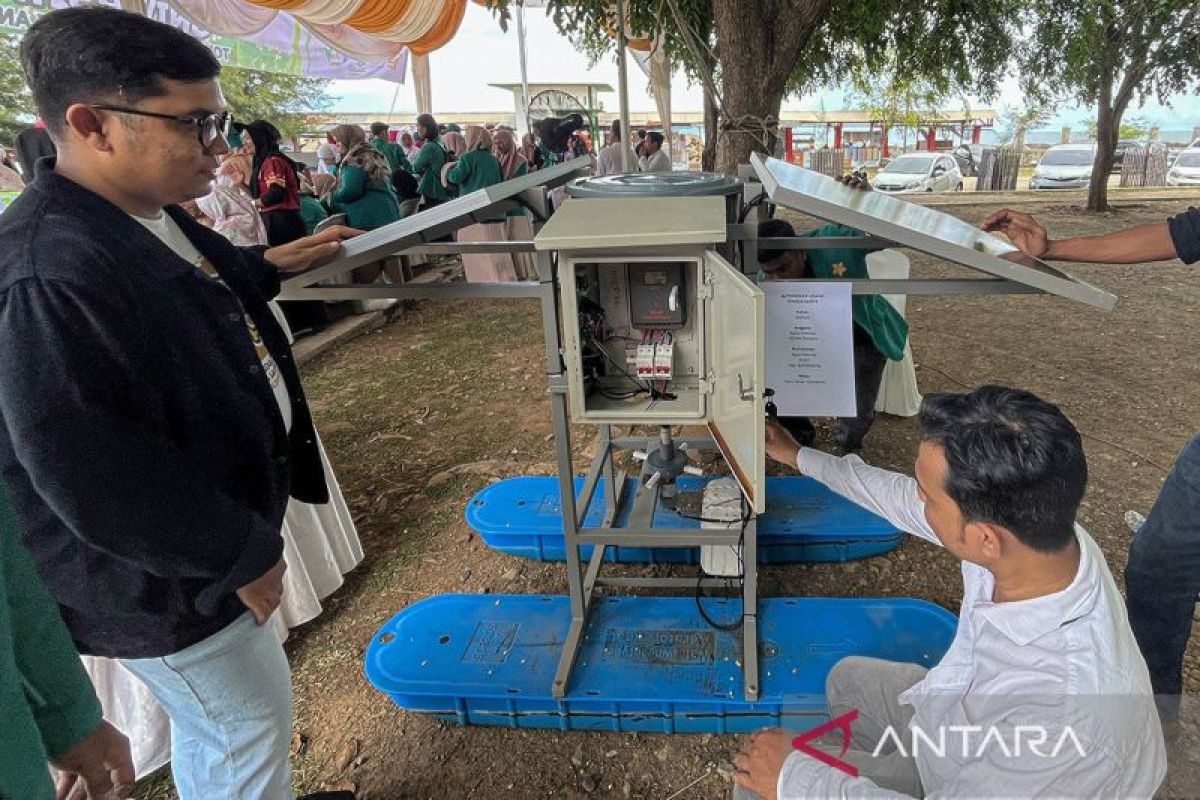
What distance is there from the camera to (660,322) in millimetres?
2078

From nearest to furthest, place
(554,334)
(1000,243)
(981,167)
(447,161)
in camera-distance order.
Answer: (1000,243) < (554,334) < (447,161) < (981,167)

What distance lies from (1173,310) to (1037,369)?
2.31 meters

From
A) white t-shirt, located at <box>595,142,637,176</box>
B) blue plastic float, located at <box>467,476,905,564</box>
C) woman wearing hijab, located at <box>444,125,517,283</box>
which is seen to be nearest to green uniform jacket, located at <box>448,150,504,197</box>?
woman wearing hijab, located at <box>444,125,517,283</box>

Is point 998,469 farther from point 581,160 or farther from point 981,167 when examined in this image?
point 981,167

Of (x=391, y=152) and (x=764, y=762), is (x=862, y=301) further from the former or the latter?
(x=391, y=152)

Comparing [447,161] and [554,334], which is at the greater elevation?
[447,161]

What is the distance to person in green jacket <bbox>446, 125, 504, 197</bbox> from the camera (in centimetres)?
673

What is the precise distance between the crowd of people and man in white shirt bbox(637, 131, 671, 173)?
25.5 feet

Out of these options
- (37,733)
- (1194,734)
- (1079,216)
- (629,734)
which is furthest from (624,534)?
(1079,216)

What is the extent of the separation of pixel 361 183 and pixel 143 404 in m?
5.34

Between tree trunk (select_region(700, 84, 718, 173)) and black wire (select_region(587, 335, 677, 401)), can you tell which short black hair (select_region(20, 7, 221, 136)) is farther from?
tree trunk (select_region(700, 84, 718, 173))

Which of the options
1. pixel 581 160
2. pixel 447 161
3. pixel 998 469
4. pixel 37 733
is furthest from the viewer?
pixel 447 161

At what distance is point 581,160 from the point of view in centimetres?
306

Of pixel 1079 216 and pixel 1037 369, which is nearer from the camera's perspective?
pixel 1037 369
